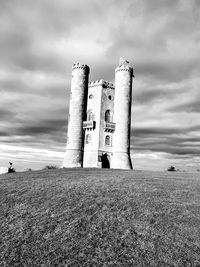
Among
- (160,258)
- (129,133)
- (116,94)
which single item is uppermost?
(116,94)

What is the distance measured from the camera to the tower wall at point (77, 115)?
41500 millimetres

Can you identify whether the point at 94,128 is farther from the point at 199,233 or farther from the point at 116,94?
the point at 199,233

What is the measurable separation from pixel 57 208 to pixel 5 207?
9.05 feet

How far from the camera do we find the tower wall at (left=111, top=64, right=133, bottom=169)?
1604 inches

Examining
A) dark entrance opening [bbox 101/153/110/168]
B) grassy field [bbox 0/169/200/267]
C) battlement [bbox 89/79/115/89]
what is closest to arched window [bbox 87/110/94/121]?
battlement [bbox 89/79/115/89]

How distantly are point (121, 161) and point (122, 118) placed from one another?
21.7ft

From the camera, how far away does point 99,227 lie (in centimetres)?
1032

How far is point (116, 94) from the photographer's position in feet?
140

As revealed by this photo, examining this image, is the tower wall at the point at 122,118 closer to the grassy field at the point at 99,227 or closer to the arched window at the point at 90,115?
the arched window at the point at 90,115

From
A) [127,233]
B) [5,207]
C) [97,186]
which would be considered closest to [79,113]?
[97,186]

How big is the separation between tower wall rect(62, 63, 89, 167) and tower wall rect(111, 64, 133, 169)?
5178mm

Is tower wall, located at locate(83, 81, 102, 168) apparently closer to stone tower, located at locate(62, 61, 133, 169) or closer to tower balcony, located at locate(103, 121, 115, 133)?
stone tower, located at locate(62, 61, 133, 169)

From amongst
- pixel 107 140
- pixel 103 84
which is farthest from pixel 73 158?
pixel 103 84

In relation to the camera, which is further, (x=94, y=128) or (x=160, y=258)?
(x=94, y=128)
